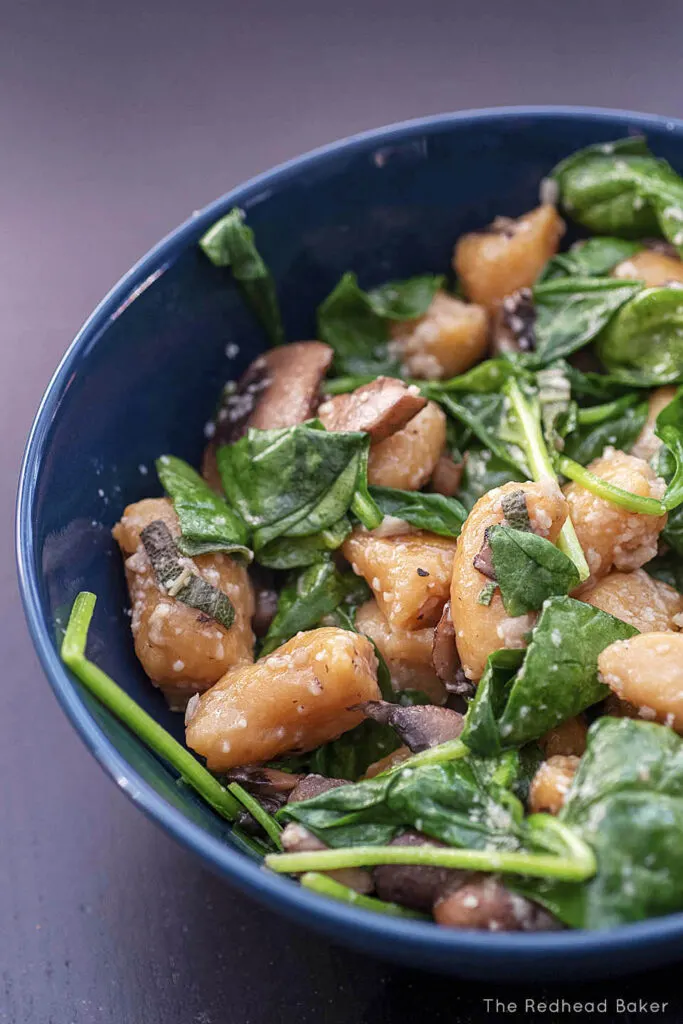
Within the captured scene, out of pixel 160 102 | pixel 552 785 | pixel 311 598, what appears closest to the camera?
pixel 552 785

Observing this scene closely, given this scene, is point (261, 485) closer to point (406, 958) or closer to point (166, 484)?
point (166, 484)

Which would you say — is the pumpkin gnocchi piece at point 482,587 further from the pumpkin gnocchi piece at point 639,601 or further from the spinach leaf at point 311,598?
the spinach leaf at point 311,598

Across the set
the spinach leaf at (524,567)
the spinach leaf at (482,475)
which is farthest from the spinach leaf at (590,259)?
the spinach leaf at (524,567)

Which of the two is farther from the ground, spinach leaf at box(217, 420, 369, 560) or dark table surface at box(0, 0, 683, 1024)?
dark table surface at box(0, 0, 683, 1024)

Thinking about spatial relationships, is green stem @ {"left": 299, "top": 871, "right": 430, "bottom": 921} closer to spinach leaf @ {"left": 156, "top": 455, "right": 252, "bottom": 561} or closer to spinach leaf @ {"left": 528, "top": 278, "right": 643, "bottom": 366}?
spinach leaf @ {"left": 156, "top": 455, "right": 252, "bottom": 561}

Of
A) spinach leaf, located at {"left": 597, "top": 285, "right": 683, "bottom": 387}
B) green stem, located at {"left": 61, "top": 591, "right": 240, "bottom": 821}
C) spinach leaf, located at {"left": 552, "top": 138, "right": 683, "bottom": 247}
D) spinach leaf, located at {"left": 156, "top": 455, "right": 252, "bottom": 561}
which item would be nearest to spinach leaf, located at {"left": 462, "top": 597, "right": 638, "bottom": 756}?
green stem, located at {"left": 61, "top": 591, "right": 240, "bottom": 821}

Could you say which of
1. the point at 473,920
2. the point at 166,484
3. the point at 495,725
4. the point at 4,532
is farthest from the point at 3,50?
the point at 473,920

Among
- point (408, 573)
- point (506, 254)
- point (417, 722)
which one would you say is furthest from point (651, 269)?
point (417, 722)

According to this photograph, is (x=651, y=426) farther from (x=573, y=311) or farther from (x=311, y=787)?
(x=311, y=787)
